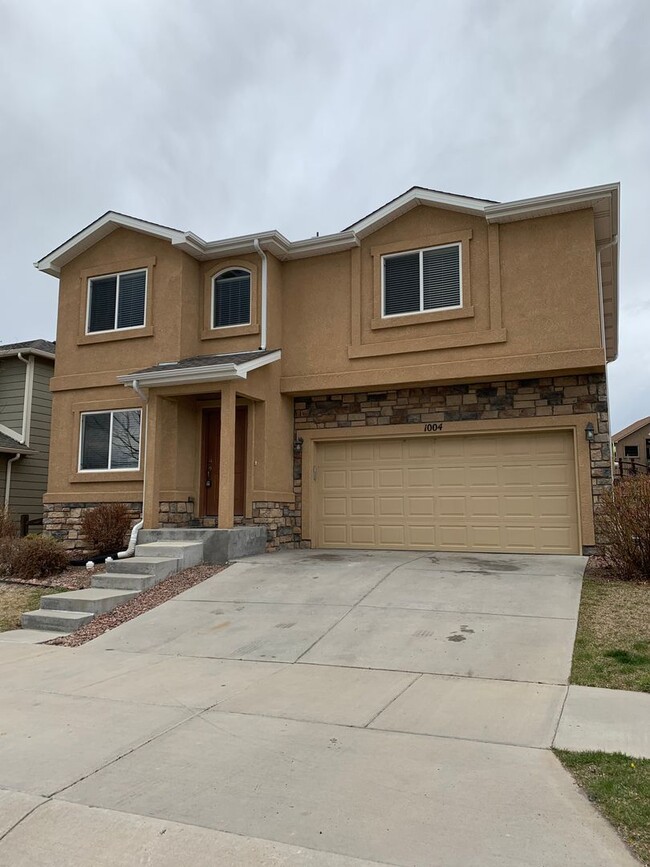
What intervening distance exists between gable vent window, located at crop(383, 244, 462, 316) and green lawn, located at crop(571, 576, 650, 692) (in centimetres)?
605

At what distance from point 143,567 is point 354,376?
5.37 m

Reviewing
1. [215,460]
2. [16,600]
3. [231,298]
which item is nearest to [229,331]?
[231,298]

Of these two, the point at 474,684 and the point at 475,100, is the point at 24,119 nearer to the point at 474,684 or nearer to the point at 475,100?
the point at 475,100

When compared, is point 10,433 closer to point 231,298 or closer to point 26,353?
point 26,353

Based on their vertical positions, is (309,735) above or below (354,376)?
below

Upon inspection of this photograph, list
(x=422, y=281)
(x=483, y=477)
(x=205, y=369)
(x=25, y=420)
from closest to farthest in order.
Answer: (x=205, y=369)
(x=483, y=477)
(x=422, y=281)
(x=25, y=420)

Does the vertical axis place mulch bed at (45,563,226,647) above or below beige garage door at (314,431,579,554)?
below

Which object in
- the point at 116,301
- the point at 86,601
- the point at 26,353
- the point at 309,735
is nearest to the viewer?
the point at 309,735

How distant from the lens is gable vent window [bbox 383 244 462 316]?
41.8 feet

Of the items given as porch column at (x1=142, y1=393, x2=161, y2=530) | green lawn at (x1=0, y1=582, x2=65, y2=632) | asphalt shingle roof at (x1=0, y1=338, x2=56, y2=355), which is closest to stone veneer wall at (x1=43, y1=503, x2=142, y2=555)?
porch column at (x1=142, y1=393, x2=161, y2=530)

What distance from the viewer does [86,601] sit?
30.3 feet

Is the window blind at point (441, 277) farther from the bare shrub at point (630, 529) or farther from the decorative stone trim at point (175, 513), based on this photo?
the decorative stone trim at point (175, 513)

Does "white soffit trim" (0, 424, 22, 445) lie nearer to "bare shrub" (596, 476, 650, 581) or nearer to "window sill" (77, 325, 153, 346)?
"window sill" (77, 325, 153, 346)

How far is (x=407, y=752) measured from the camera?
444 centimetres
